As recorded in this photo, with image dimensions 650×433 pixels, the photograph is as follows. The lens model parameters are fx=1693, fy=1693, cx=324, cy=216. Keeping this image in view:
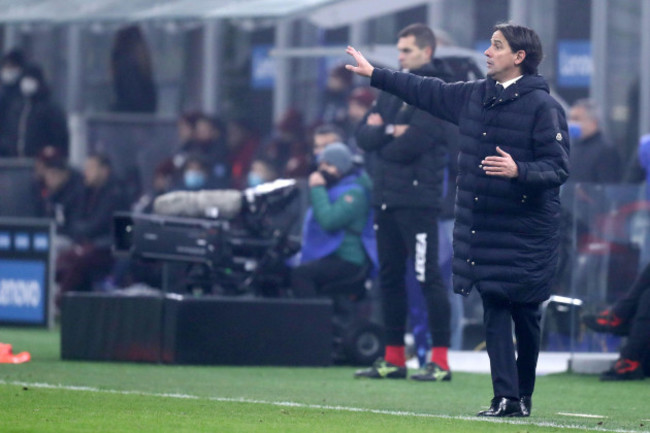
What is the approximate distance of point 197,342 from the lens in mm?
10914

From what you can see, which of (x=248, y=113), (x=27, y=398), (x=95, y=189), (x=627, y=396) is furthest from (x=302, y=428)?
(x=248, y=113)

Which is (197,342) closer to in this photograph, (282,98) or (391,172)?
(391,172)

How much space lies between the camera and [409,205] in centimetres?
1012

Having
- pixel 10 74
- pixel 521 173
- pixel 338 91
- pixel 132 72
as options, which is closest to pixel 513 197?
pixel 521 173

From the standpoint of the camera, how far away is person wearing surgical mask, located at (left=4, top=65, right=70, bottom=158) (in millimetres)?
18297

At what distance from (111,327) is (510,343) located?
4.13m

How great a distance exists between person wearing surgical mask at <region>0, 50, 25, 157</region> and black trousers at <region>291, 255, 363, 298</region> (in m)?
7.50

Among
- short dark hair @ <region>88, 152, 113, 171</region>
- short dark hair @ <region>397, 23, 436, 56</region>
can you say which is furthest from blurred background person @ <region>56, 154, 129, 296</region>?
short dark hair @ <region>397, 23, 436, 56</region>

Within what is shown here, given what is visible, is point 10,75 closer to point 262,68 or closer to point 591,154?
point 262,68

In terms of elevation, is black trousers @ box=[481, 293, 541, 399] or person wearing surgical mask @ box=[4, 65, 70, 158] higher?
person wearing surgical mask @ box=[4, 65, 70, 158]

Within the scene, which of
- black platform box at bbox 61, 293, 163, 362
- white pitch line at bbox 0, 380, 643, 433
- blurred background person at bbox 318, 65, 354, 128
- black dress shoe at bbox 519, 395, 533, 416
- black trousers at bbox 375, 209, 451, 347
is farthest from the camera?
blurred background person at bbox 318, 65, 354, 128

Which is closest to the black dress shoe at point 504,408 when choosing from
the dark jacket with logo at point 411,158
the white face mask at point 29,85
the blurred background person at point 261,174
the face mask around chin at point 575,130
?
the dark jacket with logo at point 411,158

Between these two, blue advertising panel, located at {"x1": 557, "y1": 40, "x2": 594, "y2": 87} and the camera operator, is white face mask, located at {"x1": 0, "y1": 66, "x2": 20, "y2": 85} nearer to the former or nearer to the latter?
blue advertising panel, located at {"x1": 557, "y1": 40, "x2": 594, "y2": 87}

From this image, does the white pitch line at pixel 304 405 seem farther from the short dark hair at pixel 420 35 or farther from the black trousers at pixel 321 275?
the black trousers at pixel 321 275
